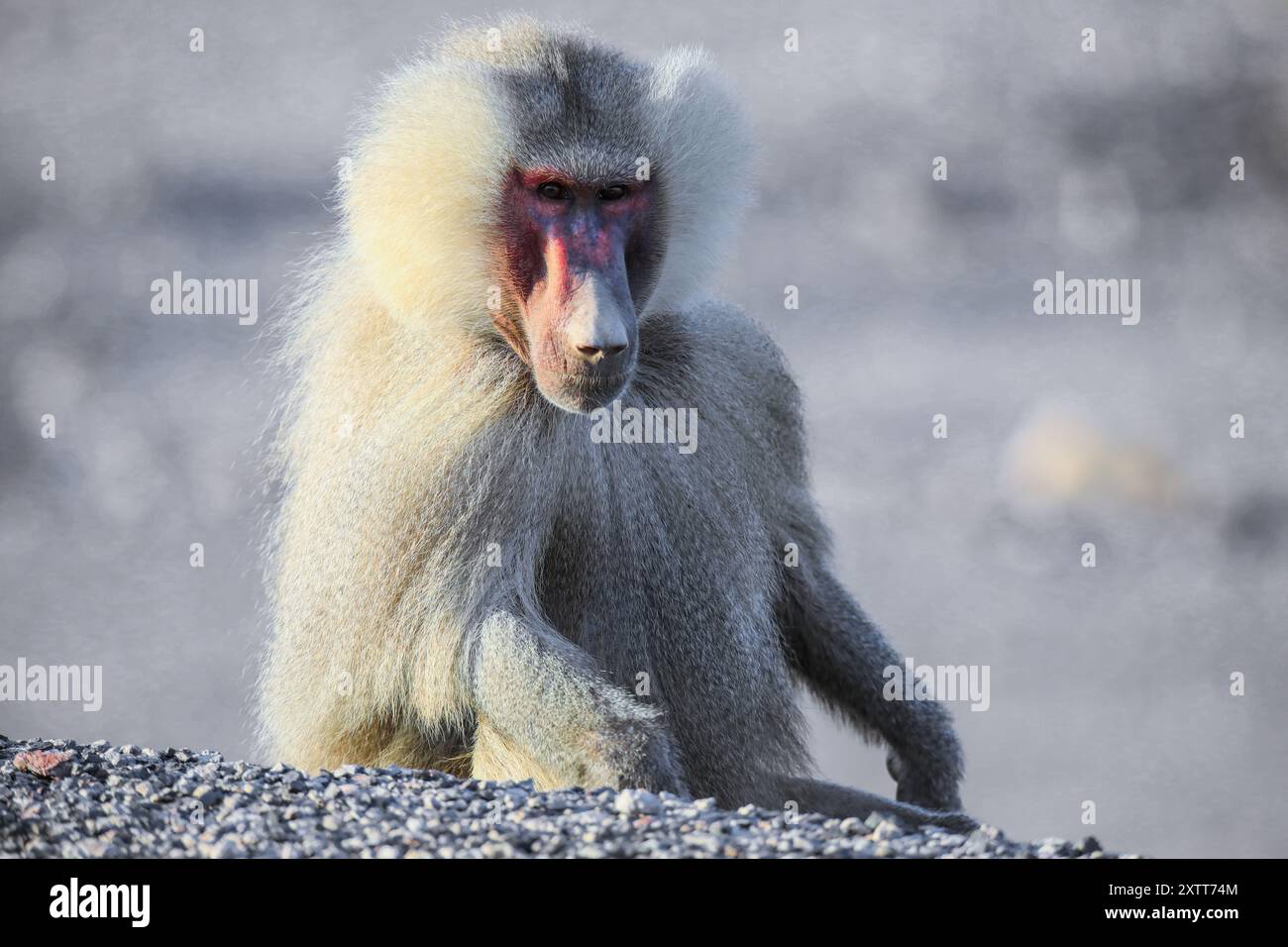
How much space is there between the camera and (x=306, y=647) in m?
4.17

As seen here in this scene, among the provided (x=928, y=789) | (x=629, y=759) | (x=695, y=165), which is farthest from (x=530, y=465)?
(x=928, y=789)

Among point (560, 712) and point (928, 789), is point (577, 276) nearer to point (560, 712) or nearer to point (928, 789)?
point (560, 712)

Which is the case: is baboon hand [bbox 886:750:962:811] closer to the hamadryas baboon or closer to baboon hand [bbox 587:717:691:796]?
the hamadryas baboon

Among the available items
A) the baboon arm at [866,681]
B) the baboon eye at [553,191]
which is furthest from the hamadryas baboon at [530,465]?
the baboon arm at [866,681]

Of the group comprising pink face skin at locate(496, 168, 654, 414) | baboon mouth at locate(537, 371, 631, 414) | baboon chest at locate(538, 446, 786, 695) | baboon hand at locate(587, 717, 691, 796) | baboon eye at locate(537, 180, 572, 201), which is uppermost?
baboon eye at locate(537, 180, 572, 201)

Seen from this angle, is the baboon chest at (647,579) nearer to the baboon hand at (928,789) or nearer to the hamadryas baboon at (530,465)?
the hamadryas baboon at (530,465)

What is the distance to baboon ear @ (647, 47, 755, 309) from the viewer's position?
13.5 ft

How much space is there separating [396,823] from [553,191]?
1559 millimetres

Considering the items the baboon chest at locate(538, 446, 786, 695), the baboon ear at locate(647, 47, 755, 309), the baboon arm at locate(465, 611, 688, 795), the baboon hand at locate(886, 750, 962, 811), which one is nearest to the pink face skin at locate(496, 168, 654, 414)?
the baboon ear at locate(647, 47, 755, 309)

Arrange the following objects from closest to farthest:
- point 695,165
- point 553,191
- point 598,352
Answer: point 598,352, point 553,191, point 695,165

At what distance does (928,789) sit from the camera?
466 cm

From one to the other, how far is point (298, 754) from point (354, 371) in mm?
1034

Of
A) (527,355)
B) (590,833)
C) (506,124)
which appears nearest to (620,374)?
(527,355)

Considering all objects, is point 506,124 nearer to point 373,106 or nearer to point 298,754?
point 373,106
